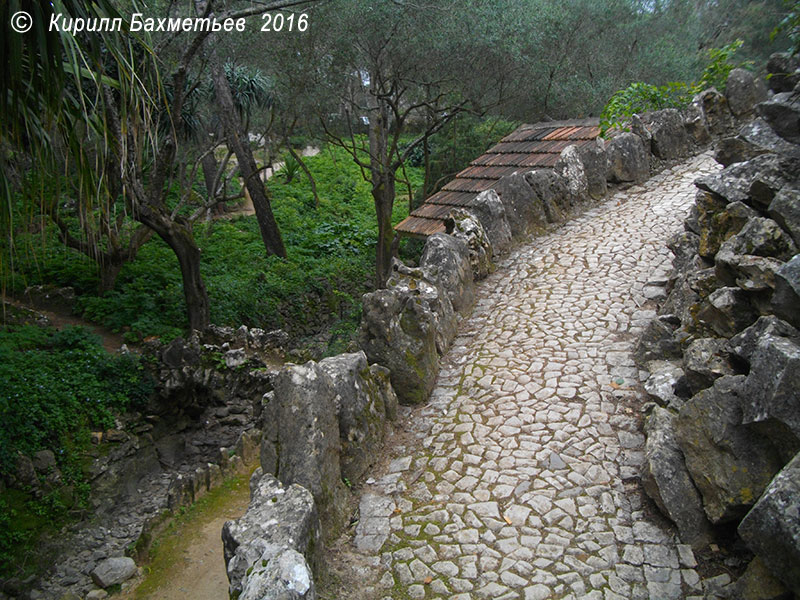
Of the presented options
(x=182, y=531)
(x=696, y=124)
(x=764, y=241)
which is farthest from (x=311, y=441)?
(x=696, y=124)

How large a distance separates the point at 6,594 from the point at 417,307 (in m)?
6.02

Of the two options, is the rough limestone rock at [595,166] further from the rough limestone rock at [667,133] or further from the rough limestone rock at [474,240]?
the rough limestone rock at [474,240]

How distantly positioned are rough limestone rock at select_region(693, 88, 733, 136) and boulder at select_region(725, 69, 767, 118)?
12 cm

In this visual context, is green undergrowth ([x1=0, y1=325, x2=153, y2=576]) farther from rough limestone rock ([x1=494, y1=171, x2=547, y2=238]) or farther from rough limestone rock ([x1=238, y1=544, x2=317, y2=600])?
rough limestone rock ([x1=494, y1=171, x2=547, y2=238])

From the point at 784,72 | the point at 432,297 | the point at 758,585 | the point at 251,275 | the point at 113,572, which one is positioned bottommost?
the point at 113,572

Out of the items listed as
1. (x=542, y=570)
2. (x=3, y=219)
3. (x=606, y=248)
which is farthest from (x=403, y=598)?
(x=606, y=248)

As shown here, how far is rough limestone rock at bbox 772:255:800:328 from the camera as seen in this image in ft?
12.3

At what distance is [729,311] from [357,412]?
300 centimetres

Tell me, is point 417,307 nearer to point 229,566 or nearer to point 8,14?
point 229,566

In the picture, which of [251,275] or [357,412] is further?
[251,275]

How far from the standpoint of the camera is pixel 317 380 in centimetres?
462

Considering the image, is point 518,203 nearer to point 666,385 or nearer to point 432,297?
point 432,297

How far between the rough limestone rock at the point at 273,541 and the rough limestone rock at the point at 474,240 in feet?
14.9

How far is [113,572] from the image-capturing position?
7.46m
